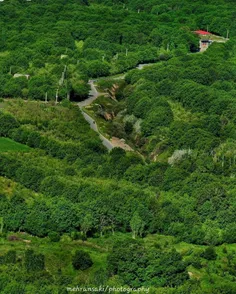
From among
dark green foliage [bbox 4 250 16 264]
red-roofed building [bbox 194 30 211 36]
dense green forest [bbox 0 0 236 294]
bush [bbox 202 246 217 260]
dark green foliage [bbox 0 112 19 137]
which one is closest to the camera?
dark green foliage [bbox 4 250 16 264]

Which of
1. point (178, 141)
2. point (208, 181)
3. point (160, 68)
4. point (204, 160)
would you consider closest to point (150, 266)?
point (208, 181)

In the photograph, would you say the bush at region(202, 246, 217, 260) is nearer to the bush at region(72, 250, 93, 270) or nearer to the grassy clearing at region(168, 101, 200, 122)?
the bush at region(72, 250, 93, 270)

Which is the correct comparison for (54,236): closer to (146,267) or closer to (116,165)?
(146,267)

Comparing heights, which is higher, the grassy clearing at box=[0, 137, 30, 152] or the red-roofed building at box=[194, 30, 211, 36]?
the grassy clearing at box=[0, 137, 30, 152]

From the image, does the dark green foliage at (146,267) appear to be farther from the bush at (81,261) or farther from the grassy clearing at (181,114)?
the grassy clearing at (181,114)

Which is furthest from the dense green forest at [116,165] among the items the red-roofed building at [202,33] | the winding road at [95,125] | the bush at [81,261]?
the red-roofed building at [202,33]

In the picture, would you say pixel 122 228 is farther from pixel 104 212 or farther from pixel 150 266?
pixel 150 266

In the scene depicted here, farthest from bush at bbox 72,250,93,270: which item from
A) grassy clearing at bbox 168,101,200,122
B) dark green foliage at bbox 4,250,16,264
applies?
grassy clearing at bbox 168,101,200,122


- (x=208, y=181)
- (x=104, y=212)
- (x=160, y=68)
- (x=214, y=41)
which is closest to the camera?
(x=104, y=212)
